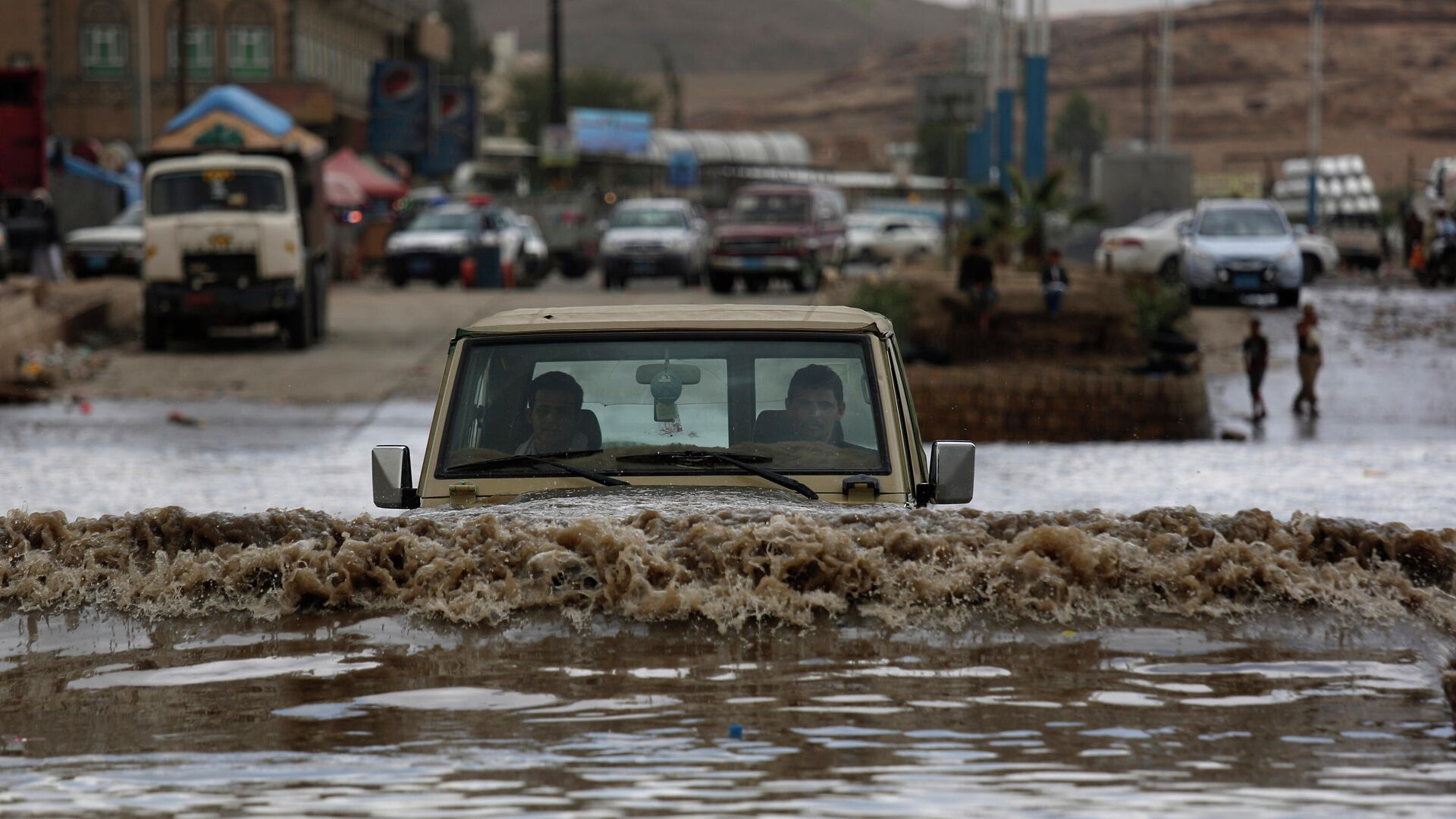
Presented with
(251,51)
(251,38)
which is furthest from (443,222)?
(251,38)

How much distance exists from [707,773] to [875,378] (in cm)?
265

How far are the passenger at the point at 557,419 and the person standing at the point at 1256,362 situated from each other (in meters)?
14.2

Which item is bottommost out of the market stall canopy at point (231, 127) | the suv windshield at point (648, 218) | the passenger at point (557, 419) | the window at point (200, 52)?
the passenger at point (557, 419)

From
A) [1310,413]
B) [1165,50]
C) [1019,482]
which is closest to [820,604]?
[1019,482]

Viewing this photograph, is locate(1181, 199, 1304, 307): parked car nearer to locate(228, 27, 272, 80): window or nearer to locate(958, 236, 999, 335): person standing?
locate(958, 236, 999, 335): person standing

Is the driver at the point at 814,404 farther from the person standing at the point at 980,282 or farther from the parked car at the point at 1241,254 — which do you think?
the parked car at the point at 1241,254

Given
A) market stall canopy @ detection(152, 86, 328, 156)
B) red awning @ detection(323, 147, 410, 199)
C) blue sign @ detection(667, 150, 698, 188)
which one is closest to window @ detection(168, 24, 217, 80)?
red awning @ detection(323, 147, 410, 199)

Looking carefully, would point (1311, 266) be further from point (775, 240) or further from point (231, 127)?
point (231, 127)

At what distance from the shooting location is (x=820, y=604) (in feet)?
15.2

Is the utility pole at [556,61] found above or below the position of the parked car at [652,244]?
above

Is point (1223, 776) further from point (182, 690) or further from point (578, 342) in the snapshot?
point (578, 342)

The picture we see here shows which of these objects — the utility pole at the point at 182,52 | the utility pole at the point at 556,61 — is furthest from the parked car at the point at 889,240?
the utility pole at the point at 182,52

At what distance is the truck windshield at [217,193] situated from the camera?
25469mm

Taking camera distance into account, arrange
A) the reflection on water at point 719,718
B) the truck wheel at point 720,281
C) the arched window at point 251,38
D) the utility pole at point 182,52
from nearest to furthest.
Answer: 1. the reflection on water at point 719,718
2. the truck wheel at point 720,281
3. the utility pole at point 182,52
4. the arched window at point 251,38
